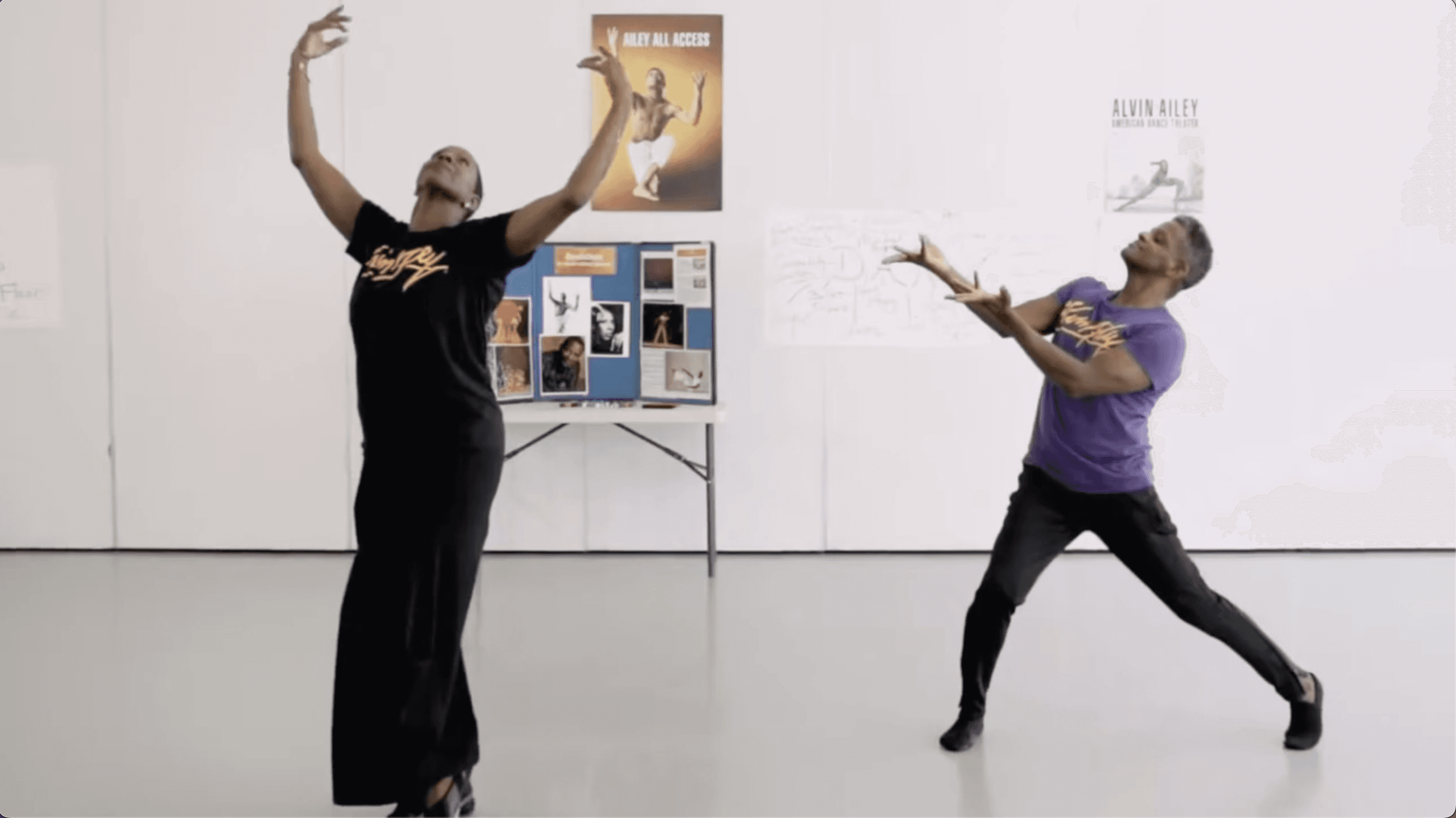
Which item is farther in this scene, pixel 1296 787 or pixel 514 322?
pixel 514 322

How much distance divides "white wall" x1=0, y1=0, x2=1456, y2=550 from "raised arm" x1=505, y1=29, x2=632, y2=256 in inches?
118

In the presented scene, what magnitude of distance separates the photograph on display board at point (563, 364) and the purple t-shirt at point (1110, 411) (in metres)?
2.66

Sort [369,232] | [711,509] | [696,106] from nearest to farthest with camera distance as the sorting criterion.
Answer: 1. [369,232]
2. [711,509]
3. [696,106]

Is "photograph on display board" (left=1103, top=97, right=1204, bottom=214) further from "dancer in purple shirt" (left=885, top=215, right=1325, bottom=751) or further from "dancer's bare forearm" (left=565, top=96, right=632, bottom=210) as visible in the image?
"dancer's bare forearm" (left=565, top=96, right=632, bottom=210)

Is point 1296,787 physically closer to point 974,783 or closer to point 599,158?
point 974,783

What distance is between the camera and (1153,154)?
17.5ft

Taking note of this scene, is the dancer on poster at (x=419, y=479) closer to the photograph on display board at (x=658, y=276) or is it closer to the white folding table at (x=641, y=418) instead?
the white folding table at (x=641, y=418)

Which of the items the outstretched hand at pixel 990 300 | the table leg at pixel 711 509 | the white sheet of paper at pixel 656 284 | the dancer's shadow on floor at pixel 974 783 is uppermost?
the white sheet of paper at pixel 656 284

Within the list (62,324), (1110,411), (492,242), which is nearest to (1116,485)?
(1110,411)

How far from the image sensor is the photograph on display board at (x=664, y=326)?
507 cm

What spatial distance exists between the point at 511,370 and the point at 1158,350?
3.08m

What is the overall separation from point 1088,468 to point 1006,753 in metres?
0.76

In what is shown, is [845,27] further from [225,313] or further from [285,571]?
[285,571]

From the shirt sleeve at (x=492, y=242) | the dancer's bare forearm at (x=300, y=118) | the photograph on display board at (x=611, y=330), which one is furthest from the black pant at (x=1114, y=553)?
the photograph on display board at (x=611, y=330)
